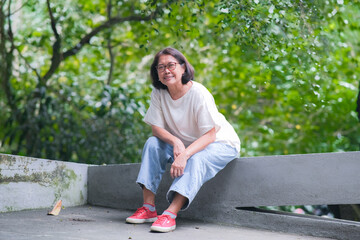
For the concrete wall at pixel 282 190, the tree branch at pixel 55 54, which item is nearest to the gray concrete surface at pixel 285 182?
the concrete wall at pixel 282 190

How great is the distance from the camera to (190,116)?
9.16ft

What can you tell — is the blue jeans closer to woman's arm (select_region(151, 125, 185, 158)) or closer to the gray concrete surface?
woman's arm (select_region(151, 125, 185, 158))

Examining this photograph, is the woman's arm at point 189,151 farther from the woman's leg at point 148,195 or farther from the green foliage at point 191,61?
the green foliage at point 191,61

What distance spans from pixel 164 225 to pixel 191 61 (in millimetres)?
3280

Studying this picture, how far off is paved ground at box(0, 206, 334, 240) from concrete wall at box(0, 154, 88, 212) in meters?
0.10

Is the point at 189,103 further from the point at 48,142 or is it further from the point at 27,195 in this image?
the point at 48,142

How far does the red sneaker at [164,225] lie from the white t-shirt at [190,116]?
0.61 m

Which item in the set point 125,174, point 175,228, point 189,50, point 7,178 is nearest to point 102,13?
point 189,50

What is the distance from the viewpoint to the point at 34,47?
6.04 m

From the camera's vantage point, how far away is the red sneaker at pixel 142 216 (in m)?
2.66

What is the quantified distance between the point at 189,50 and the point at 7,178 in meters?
3.13

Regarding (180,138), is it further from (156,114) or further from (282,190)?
(282,190)

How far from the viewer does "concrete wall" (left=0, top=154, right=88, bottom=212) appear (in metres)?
2.83

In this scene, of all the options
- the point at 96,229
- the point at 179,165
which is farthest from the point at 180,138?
the point at 96,229
